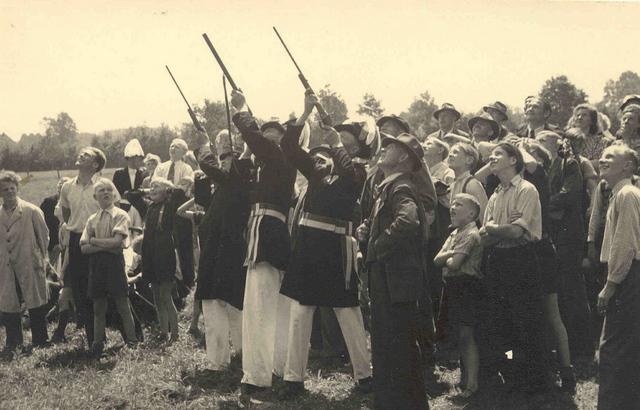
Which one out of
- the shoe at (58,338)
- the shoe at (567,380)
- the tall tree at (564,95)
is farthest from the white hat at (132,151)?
the tall tree at (564,95)

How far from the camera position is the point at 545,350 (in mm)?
6148

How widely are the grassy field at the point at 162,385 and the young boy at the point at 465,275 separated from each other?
0.32 m

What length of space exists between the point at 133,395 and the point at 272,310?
1475mm

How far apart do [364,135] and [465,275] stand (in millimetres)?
1522

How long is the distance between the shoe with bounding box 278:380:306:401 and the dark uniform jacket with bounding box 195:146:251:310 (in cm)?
112

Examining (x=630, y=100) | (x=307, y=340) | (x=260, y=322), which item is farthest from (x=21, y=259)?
(x=630, y=100)

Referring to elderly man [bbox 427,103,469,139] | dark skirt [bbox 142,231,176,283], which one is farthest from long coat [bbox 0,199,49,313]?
elderly man [bbox 427,103,469,139]

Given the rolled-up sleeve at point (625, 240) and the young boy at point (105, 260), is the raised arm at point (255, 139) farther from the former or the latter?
the rolled-up sleeve at point (625, 240)

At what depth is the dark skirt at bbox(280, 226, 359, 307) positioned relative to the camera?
6.37 m

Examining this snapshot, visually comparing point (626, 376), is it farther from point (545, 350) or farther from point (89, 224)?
point (89, 224)

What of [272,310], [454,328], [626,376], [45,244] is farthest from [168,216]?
[626,376]

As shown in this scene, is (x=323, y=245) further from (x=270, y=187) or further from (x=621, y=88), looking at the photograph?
(x=621, y=88)

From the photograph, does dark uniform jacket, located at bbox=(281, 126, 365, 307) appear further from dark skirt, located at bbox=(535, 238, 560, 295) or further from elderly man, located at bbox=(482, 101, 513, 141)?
elderly man, located at bbox=(482, 101, 513, 141)

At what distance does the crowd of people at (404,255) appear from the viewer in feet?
17.8
